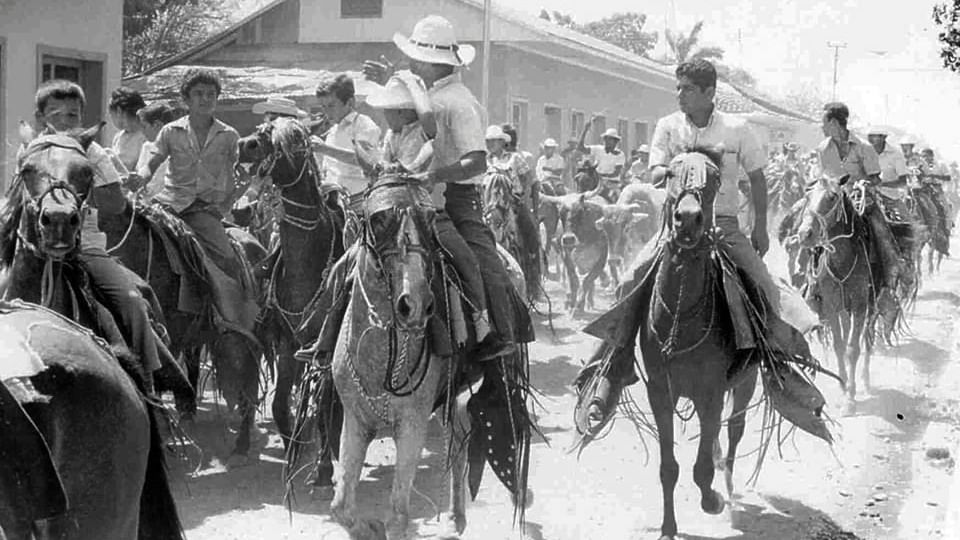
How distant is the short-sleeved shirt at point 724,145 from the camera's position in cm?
714

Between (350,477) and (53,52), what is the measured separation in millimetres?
11606

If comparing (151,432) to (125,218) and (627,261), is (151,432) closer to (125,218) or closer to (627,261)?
(125,218)

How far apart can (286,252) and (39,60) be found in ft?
28.8

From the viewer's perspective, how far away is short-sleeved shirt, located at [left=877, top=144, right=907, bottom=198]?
44.3 feet

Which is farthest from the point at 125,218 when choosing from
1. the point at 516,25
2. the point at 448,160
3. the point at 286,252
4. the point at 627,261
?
the point at 516,25

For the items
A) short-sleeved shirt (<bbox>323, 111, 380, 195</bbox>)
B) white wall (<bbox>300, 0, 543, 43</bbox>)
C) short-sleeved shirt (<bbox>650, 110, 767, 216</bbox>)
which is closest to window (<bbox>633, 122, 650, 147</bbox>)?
white wall (<bbox>300, 0, 543, 43</bbox>)

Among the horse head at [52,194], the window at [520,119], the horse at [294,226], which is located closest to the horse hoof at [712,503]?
the horse at [294,226]

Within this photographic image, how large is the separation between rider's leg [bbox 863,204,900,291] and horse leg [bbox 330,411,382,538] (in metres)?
6.86

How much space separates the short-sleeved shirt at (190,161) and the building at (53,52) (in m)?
4.83

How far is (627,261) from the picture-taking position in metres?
18.6

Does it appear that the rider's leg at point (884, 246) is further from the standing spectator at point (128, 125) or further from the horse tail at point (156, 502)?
the horse tail at point (156, 502)

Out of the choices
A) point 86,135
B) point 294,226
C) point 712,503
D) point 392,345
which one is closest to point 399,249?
point 392,345

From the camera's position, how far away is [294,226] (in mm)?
7602

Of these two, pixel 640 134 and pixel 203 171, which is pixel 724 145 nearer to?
pixel 203 171
